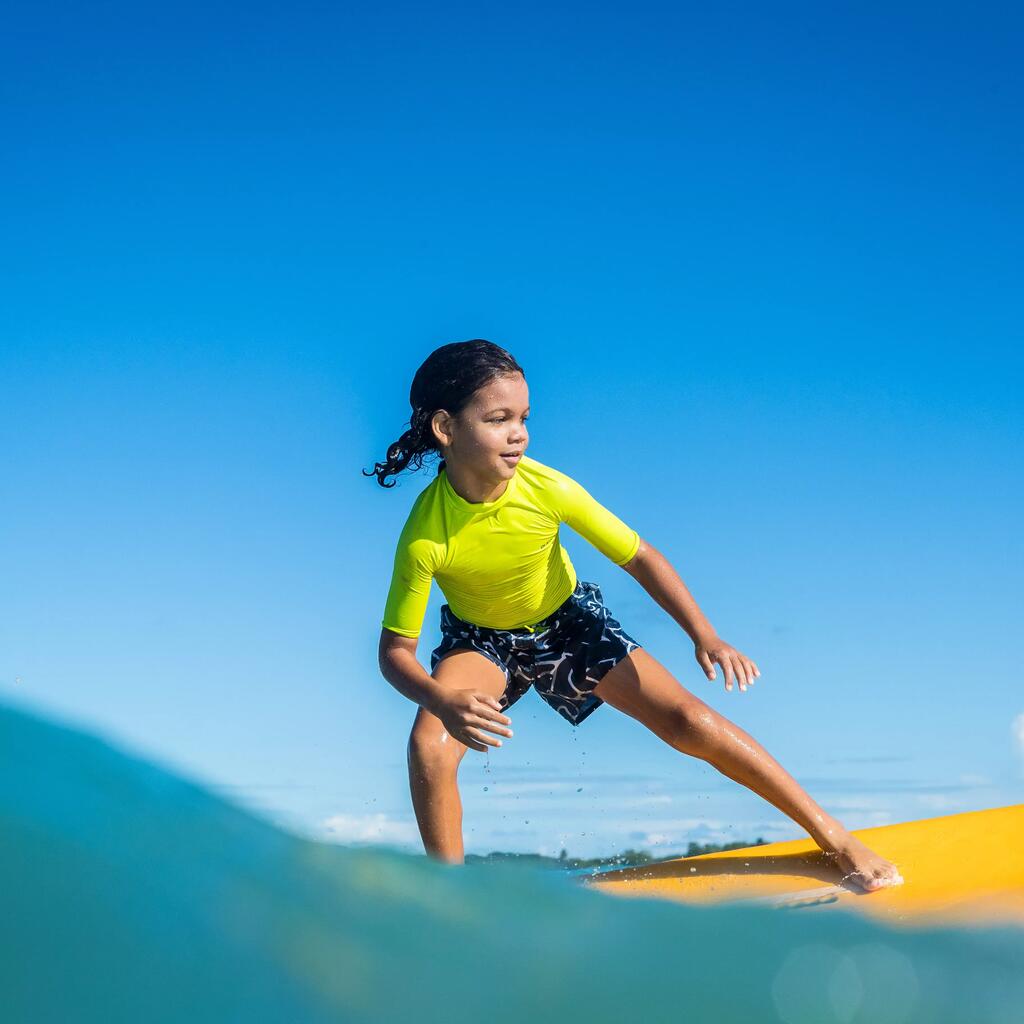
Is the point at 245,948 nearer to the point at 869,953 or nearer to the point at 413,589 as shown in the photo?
the point at 869,953

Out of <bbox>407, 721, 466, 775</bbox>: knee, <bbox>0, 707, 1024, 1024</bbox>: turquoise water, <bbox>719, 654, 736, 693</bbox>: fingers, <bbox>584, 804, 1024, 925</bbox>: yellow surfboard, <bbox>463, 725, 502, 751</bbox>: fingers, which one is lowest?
<bbox>0, 707, 1024, 1024</bbox>: turquoise water

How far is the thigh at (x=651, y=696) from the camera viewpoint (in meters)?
4.47


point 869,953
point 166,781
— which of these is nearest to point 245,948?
point 166,781

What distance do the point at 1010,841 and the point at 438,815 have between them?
7.75 feet

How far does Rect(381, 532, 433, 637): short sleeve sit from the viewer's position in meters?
4.32

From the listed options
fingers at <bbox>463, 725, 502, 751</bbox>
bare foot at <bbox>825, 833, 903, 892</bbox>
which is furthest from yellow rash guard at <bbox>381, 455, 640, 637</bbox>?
bare foot at <bbox>825, 833, 903, 892</bbox>

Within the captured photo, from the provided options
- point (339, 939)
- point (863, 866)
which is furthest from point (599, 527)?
point (339, 939)

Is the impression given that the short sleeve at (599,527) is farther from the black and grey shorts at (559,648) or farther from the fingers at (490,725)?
the fingers at (490,725)

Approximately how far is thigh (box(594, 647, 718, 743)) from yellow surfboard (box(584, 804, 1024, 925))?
64 centimetres

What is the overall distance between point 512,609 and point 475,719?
111 cm

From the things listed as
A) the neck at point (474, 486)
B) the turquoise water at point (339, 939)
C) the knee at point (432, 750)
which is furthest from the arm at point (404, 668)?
the turquoise water at point (339, 939)

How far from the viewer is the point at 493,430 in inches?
176

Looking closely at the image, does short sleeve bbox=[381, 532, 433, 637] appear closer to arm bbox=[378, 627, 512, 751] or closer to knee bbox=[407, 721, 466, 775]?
arm bbox=[378, 627, 512, 751]

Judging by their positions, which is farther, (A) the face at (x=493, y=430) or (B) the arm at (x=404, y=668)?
(A) the face at (x=493, y=430)
